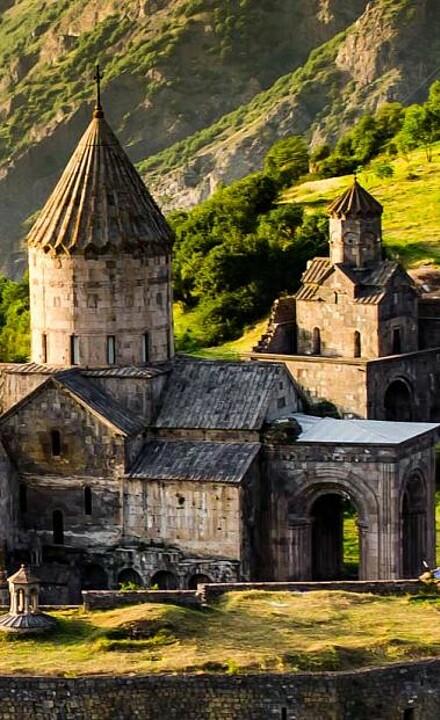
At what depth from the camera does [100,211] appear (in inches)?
2343

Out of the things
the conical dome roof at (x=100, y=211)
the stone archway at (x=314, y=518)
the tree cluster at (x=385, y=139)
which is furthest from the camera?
the tree cluster at (x=385, y=139)


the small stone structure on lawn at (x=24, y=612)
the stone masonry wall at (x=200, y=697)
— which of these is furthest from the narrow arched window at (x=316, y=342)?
the stone masonry wall at (x=200, y=697)

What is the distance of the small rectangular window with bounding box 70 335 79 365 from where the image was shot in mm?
59906

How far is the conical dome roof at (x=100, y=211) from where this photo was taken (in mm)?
59312

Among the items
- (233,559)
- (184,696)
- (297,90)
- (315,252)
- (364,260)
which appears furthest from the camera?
(297,90)

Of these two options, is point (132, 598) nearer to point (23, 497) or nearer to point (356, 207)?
point (23, 497)

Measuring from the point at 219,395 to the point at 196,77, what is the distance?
13692 centimetres

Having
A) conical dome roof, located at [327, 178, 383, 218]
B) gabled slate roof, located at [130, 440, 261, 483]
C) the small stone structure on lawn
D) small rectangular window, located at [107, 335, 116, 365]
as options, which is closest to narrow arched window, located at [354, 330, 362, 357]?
conical dome roof, located at [327, 178, 383, 218]

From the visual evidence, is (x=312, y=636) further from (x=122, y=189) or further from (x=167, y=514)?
(x=122, y=189)

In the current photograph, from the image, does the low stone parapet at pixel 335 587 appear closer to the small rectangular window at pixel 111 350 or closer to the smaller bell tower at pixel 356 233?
the small rectangular window at pixel 111 350

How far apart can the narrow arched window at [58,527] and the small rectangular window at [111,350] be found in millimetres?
3623

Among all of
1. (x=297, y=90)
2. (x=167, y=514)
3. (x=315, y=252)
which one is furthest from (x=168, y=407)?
(x=297, y=90)

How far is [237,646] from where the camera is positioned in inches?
1914

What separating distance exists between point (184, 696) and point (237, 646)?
2051 mm
